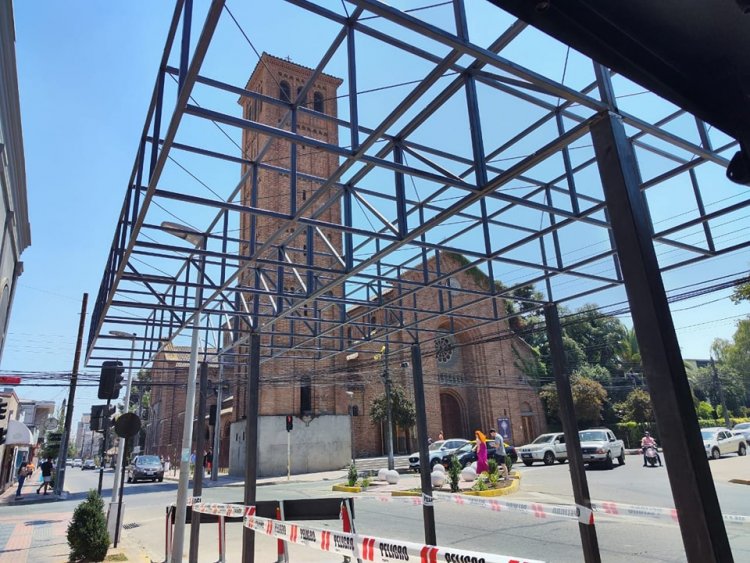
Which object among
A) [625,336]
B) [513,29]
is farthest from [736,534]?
[625,336]

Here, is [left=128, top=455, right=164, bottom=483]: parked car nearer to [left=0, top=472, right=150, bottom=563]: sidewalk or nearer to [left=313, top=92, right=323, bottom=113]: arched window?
[left=0, top=472, right=150, bottom=563]: sidewalk

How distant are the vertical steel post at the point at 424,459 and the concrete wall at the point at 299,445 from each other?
26554mm

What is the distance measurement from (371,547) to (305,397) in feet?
110

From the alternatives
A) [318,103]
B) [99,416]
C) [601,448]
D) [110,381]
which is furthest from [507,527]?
[601,448]

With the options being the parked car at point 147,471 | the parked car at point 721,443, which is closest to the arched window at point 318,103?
the parked car at point 721,443

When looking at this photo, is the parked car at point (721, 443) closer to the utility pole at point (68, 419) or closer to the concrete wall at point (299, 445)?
the concrete wall at point (299, 445)

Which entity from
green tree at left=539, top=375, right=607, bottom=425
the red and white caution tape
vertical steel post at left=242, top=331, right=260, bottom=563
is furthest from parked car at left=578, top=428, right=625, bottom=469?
the red and white caution tape

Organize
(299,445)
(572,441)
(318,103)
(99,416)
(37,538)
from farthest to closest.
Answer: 1. (299,445)
2. (37,538)
3. (99,416)
4. (318,103)
5. (572,441)

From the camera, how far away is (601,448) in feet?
79.3

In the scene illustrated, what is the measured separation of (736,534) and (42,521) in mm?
19866

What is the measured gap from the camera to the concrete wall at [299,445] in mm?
33500

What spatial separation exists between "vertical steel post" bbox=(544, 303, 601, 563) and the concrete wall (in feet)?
95.3

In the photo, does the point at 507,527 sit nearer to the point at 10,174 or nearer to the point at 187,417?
the point at 187,417

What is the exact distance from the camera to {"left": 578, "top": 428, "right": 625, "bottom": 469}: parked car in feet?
78.9
